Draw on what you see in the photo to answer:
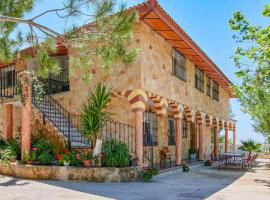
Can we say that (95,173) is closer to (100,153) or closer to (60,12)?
(100,153)

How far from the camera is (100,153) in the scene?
9867 millimetres

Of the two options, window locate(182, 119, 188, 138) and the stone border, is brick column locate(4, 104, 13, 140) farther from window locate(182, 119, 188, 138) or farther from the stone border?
window locate(182, 119, 188, 138)

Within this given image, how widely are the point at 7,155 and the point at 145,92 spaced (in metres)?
5.13

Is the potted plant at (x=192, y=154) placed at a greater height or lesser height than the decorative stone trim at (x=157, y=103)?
lesser

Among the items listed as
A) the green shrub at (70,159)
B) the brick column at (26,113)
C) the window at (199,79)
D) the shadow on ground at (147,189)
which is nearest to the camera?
the shadow on ground at (147,189)

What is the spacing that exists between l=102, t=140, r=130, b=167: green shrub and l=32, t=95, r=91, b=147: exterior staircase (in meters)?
1.15

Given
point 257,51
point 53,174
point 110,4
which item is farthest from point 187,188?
point 257,51

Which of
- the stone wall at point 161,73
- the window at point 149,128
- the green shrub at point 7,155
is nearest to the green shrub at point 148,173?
the stone wall at point 161,73

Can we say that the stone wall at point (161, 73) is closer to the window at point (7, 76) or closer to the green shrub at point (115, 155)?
the green shrub at point (115, 155)

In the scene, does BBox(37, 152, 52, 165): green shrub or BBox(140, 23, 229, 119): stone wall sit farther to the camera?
BBox(140, 23, 229, 119): stone wall

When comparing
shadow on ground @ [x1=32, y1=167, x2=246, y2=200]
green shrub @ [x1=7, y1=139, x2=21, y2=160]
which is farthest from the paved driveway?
green shrub @ [x1=7, y1=139, x2=21, y2=160]

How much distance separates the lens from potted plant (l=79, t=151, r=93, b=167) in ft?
31.8

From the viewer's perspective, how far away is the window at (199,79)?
1769cm

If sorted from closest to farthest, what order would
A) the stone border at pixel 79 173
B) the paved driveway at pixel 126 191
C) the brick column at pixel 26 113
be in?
1. the paved driveway at pixel 126 191
2. the stone border at pixel 79 173
3. the brick column at pixel 26 113
